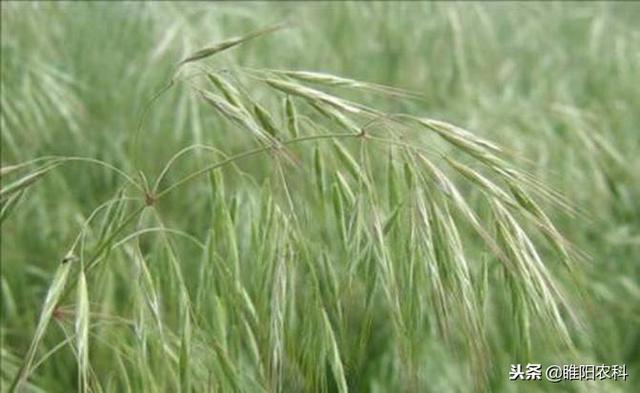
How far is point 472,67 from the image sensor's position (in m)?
2.20

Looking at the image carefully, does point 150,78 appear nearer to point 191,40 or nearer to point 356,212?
point 191,40

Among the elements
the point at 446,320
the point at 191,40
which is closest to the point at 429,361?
the point at 191,40

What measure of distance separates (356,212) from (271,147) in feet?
0.29

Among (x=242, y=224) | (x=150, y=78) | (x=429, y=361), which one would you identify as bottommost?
(x=429, y=361)

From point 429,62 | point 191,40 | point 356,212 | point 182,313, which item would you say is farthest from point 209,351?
point 429,62

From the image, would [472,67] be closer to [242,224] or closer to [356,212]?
[242,224]

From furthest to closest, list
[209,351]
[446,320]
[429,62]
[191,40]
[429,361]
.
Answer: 1. [429,62]
2. [191,40]
3. [429,361]
4. [209,351]
5. [446,320]

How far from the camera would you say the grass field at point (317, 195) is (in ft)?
2.70

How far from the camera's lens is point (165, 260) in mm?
919

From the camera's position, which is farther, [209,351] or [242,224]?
[242,224]

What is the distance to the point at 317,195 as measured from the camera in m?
0.92

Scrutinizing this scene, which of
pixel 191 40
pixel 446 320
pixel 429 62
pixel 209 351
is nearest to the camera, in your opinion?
pixel 446 320

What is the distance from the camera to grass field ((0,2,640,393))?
0.82 meters

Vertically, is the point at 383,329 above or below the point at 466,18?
below
